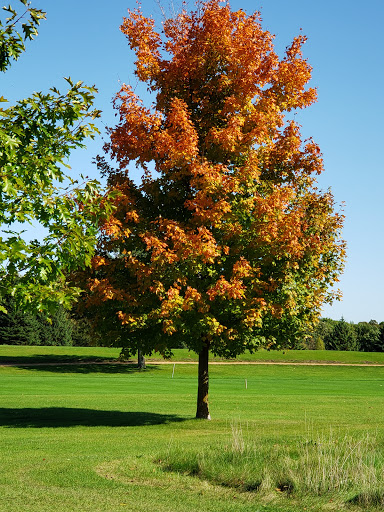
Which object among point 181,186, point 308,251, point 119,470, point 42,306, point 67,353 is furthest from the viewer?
point 67,353

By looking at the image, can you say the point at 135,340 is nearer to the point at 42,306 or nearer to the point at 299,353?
the point at 42,306

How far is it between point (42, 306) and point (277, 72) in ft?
37.1

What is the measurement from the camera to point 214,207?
15.8 metres

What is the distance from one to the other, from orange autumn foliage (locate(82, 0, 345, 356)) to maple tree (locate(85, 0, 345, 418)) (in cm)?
4

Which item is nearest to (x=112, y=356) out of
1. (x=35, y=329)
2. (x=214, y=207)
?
(x=35, y=329)

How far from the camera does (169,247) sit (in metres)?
16.1

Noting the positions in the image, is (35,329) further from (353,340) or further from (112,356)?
(353,340)

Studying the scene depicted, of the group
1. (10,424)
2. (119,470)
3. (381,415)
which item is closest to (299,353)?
Result: (381,415)

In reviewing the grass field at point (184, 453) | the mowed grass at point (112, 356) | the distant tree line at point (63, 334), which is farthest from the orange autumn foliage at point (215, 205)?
the distant tree line at point (63, 334)

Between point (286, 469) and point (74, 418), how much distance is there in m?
11.5

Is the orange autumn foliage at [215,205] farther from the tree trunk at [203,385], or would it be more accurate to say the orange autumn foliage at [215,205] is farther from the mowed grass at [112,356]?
the mowed grass at [112,356]

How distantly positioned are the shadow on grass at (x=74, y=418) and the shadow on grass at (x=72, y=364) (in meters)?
27.2

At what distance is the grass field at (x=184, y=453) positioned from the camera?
9.26 metres

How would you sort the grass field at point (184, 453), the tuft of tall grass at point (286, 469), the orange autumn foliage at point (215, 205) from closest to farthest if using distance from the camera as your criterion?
1. the grass field at point (184, 453)
2. the tuft of tall grass at point (286, 469)
3. the orange autumn foliage at point (215, 205)
